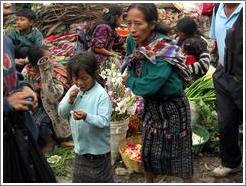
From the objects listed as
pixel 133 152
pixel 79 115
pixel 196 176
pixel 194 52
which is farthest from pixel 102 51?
pixel 79 115

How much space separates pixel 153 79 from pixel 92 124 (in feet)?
1.90

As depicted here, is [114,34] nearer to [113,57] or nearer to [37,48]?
[113,57]

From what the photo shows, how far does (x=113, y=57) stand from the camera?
6.42 m

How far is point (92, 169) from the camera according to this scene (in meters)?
3.77

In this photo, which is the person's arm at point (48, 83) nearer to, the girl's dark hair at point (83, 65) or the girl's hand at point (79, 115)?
the girl's dark hair at point (83, 65)

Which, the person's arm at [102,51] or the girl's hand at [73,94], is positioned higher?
the person's arm at [102,51]

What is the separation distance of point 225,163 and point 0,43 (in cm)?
248

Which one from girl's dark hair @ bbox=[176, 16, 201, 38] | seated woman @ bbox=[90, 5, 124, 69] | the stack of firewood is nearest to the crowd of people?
girl's dark hair @ bbox=[176, 16, 201, 38]

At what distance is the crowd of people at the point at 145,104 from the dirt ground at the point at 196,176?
9cm

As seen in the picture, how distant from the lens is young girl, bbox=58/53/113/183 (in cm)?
364

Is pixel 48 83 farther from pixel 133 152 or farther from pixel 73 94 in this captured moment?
pixel 133 152

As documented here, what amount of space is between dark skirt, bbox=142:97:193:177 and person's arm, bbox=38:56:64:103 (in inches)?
39.9

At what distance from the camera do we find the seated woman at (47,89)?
15.0 feet

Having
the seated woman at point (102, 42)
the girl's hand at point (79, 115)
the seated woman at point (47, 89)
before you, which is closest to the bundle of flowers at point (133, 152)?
the seated woman at point (47, 89)
